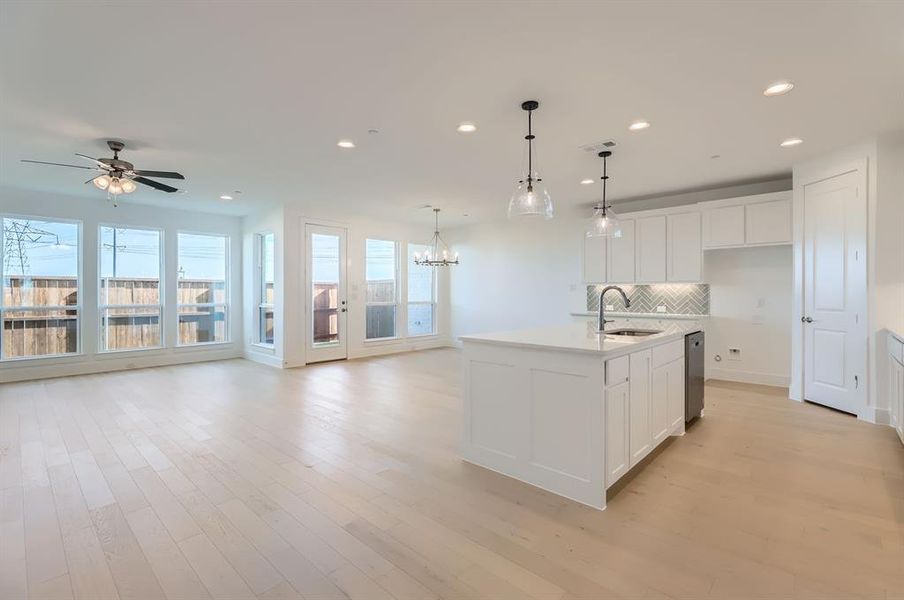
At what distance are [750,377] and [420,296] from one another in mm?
6109

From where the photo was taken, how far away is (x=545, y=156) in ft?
14.8

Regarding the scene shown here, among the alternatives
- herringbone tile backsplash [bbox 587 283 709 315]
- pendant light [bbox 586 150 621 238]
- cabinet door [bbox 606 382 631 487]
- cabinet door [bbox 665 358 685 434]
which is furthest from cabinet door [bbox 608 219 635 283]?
cabinet door [bbox 606 382 631 487]

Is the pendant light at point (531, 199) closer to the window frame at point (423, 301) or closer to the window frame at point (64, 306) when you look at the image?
the window frame at point (423, 301)

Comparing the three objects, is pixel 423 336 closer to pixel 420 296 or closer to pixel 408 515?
pixel 420 296

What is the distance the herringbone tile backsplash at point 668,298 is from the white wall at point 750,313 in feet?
0.46

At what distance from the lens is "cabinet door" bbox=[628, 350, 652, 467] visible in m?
2.82

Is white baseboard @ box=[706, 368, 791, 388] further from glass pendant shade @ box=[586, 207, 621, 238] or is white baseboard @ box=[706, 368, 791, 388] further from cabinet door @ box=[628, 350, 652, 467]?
cabinet door @ box=[628, 350, 652, 467]

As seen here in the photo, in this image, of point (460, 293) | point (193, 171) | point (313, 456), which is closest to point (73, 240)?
point (193, 171)

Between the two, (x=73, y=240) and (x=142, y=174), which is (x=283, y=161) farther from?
(x=73, y=240)

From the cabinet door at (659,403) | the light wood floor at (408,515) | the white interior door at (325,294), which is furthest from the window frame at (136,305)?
the cabinet door at (659,403)

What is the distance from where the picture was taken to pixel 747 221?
5.43m

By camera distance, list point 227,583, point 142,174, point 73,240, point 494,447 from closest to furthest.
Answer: point 227,583
point 494,447
point 142,174
point 73,240

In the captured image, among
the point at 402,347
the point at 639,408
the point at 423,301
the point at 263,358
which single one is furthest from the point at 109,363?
the point at 639,408

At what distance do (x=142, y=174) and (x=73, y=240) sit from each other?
3739 millimetres
